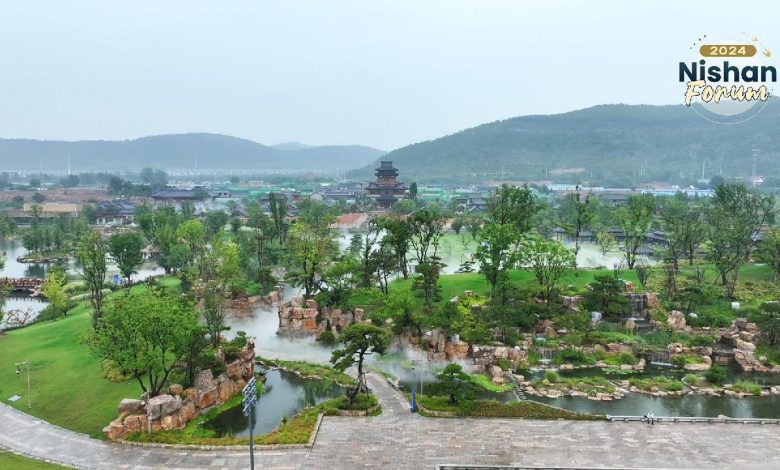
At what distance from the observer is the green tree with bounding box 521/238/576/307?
34500 millimetres

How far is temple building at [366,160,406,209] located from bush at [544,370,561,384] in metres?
77.7

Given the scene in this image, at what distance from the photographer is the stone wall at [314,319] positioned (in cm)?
3547

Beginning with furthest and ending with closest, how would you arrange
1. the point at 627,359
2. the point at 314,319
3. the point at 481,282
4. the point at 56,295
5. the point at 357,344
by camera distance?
the point at 481,282 < the point at 56,295 < the point at 314,319 < the point at 627,359 < the point at 357,344

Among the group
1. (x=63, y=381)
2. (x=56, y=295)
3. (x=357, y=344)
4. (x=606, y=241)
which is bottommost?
(x=63, y=381)

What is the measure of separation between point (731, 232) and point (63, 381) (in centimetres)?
4384

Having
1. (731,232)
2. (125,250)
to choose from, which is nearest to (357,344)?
(125,250)

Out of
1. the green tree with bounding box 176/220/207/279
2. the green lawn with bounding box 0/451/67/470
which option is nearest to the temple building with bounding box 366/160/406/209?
the green tree with bounding box 176/220/207/279

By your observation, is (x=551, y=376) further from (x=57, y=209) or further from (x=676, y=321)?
(x=57, y=209)

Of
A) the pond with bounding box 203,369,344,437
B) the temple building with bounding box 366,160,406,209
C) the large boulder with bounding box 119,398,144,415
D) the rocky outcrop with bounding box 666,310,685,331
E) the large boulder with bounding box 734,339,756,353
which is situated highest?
the temple building with bounding box 366,160,406,209

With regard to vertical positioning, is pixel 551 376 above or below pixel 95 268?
below

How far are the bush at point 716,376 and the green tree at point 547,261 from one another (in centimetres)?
965

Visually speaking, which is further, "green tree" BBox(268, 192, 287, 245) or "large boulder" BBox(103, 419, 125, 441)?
"green tree" BBox(268, 192, 287, 245)

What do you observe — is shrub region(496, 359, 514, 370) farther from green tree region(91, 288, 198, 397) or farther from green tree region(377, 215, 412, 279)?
green tree region(91, 288, 198, 397)

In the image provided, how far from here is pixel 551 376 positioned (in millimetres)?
26938
